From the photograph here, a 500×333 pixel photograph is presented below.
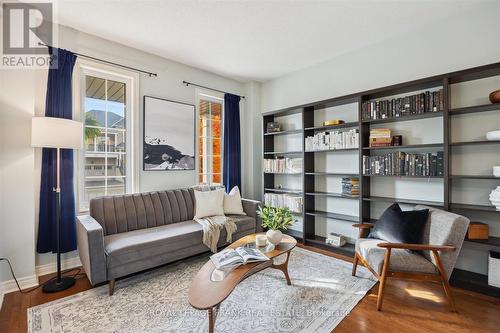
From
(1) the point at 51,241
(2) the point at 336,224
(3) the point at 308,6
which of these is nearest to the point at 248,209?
(2) the point at 336,224

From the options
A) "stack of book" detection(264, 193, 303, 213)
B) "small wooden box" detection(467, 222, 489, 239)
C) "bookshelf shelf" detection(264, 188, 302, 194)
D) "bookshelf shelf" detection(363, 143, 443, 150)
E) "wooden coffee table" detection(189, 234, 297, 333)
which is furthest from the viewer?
"bookshelf shelf" detection(264, 188, 302, 194)

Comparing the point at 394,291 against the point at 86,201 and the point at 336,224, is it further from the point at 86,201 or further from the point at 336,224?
the point at 86,201

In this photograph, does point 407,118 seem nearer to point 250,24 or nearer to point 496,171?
point 496,171

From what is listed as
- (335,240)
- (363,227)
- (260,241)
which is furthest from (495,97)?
(260,241)

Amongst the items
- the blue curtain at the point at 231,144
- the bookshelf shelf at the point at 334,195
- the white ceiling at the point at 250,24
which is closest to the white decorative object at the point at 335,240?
the bookshelf shelf at the point at 334,195

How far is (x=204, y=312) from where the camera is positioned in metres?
1.98

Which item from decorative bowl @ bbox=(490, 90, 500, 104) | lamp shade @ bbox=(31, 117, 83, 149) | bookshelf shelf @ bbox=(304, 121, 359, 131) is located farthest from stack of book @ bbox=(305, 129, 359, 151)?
lamp shade @ bbox=(31, 117, 83, 149)

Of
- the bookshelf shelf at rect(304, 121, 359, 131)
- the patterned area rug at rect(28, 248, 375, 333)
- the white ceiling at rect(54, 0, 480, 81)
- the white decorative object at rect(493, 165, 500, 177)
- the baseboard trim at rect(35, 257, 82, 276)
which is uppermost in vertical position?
the white ceiling at rect(54, 0, 480, 81)

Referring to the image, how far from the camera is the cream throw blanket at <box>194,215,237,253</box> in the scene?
2.88m

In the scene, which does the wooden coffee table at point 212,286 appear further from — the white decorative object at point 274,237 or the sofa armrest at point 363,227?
the sofa armrest at point 363,227

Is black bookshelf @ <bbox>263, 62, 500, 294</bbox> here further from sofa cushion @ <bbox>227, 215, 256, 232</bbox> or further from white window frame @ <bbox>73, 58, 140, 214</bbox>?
white window frame @ <bbox>73, 58, 140, 214</bbox>

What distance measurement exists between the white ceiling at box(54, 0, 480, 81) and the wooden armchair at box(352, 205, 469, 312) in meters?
2.12

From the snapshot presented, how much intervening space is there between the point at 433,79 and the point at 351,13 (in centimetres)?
109

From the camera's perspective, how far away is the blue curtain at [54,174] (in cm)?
262
